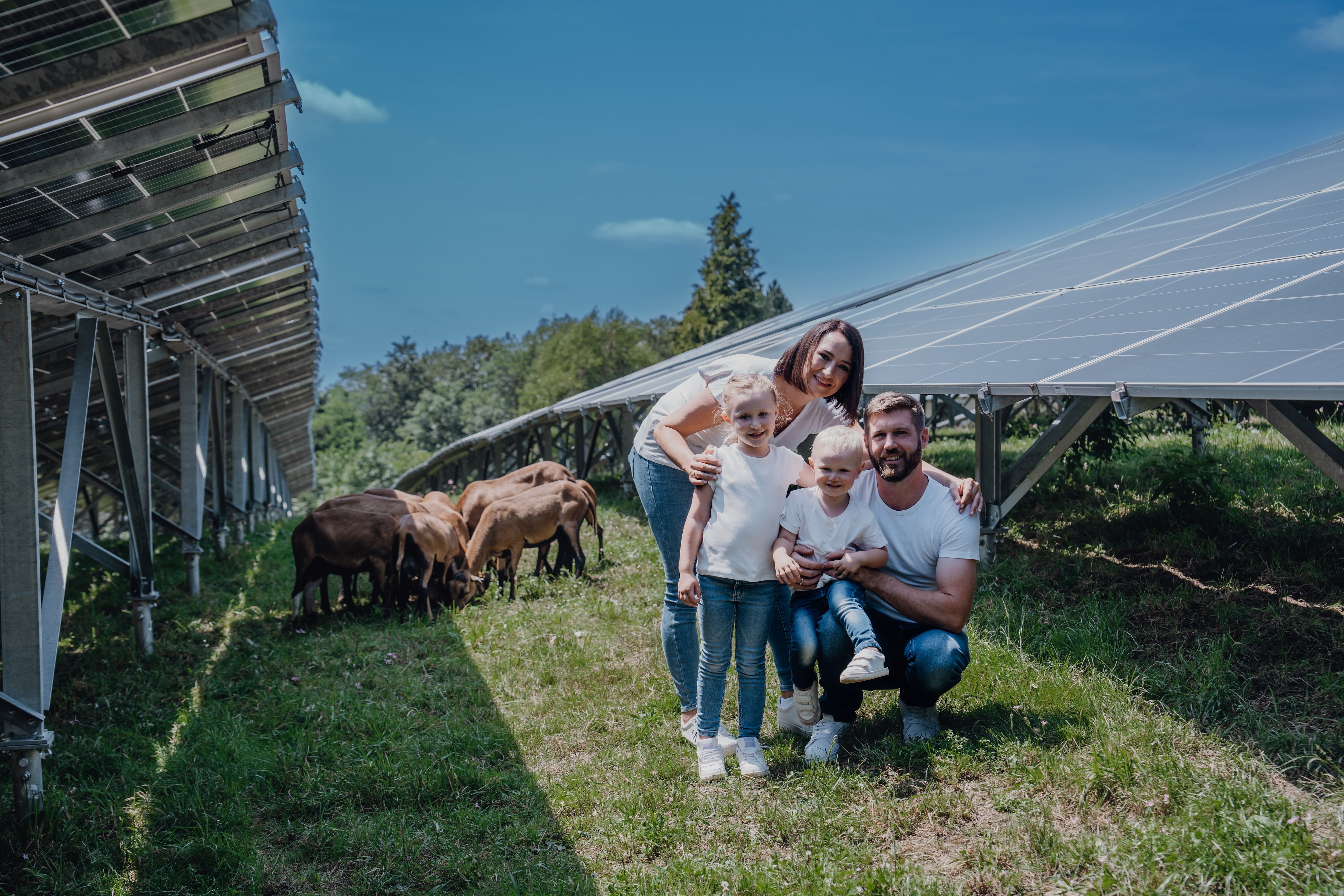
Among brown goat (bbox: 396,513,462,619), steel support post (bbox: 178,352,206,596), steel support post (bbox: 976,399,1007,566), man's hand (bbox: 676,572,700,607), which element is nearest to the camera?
man's hand (bbox: 676,572,700,607)

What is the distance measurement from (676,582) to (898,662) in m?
1.12

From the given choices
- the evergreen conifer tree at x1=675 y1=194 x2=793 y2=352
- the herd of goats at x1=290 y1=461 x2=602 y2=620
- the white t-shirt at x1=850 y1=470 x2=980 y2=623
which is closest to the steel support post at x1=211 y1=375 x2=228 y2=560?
the herd of goats at x1=290 y1=461 x2=602 y2=620

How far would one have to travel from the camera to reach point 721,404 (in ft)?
13.0

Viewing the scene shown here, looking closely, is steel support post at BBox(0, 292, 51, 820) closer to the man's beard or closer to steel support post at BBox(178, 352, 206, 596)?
the man's beard

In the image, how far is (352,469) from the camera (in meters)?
40.8

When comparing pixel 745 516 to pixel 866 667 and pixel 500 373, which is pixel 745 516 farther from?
pixel 500 373

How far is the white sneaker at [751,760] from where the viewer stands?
12.5ft

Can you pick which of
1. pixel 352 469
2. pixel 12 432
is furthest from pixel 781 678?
pixel 352 469

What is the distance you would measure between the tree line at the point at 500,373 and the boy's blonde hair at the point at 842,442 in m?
33.6

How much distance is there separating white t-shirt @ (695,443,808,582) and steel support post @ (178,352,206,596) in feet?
25.1

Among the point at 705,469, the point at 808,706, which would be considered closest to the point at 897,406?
the point at 705,469

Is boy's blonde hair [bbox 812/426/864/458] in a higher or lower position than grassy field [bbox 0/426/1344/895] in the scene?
higher

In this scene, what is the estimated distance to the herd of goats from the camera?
802cm

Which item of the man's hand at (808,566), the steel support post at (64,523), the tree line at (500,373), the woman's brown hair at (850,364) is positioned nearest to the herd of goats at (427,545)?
the steel support post at (64,523)
